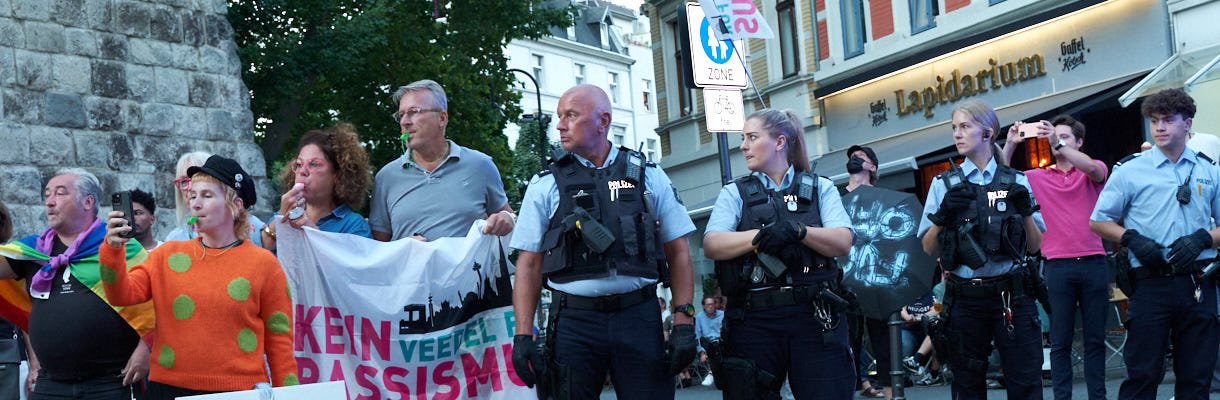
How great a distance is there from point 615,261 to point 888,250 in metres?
4.30

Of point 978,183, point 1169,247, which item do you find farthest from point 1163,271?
point 978,183

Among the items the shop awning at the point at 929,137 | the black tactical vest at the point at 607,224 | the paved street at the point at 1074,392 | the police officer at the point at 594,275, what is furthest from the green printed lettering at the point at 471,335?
the shop awning at the point at 929,137

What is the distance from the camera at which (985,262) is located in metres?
7.49

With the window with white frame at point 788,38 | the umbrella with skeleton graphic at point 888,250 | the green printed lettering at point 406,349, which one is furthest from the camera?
the window with white frame at point 788,38

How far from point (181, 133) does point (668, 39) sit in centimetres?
1712

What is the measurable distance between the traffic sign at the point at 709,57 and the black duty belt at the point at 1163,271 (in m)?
4.11

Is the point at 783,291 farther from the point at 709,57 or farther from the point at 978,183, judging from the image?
the point at 709,57

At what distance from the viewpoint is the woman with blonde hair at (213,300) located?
226 inches

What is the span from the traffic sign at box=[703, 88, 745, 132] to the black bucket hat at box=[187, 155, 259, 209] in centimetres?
501

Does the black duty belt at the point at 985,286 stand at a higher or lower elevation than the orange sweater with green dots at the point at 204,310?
lower

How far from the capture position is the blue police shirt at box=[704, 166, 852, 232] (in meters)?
6.51

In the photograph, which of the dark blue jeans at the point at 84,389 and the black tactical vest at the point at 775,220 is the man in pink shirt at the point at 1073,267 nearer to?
the black tactical vest at the point at 775,220

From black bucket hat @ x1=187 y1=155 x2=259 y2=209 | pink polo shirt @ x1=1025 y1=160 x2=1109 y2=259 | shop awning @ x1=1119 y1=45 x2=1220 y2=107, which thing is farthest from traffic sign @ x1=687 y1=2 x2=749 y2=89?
shop awning @ x1=1119 y1=45 x2=1220 y2=107

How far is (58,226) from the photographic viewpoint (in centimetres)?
671
